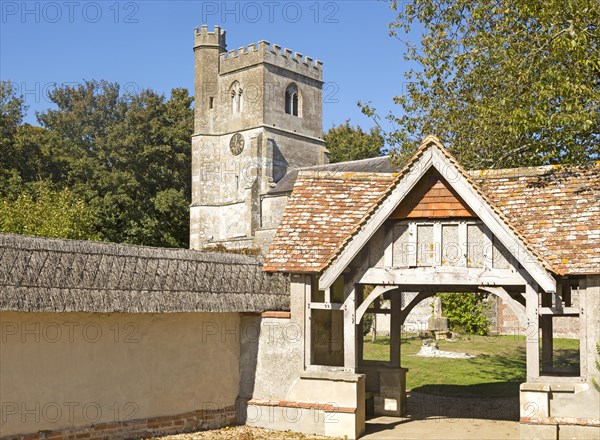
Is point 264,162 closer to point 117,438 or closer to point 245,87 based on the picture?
point 245,87

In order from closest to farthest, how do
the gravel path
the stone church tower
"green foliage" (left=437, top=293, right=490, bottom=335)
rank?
the gravel path, "green foliage" (left=437, top=293, right=490, bottom=335), the stone church tower

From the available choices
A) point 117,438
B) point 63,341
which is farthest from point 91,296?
point 117,438

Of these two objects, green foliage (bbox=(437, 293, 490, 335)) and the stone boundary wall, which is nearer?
the stone boundary wall

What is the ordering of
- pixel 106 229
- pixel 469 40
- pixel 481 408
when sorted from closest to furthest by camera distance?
pixel 481 408
pixel 469 40
pixel 106 229

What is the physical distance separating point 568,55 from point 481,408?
853cm

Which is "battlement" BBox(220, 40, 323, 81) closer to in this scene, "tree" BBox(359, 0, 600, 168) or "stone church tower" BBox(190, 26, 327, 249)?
"stone church tower" BBox(190, 26, 327, 249)

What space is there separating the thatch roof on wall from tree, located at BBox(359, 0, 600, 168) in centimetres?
687

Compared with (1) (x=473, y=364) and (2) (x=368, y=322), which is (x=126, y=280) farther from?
(2) (x=368, y=322)

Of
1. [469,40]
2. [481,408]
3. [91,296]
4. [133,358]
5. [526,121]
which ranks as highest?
[469,40]

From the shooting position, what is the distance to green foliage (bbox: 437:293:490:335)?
36.1 m

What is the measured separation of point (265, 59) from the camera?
6334cm

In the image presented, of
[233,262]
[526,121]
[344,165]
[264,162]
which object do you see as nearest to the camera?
[233,262]

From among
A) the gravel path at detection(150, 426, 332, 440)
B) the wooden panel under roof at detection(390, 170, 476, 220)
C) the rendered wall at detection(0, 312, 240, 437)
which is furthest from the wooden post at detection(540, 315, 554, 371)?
the rendered wall at detection(0, 312, 240, 437)

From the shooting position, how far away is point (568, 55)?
16750 mm
